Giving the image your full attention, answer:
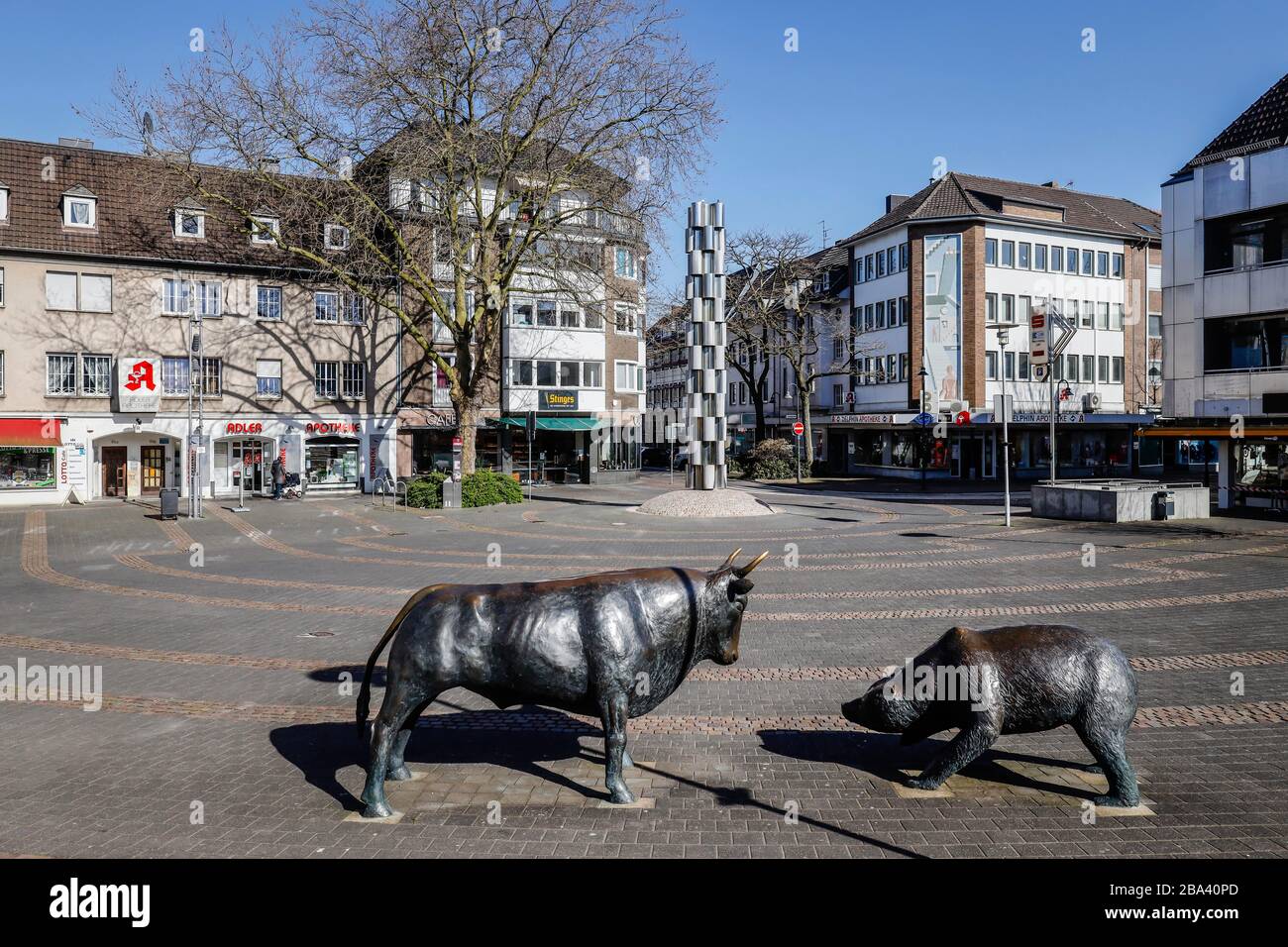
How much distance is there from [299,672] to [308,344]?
35543 mm

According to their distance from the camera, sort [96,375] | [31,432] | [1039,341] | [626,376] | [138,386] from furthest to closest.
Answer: [626,376], [138,386], [96,375], [31,432], [1039,341]

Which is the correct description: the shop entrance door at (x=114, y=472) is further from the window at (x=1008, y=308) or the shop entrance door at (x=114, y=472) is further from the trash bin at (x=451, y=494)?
the window at (x=1008, y=308)

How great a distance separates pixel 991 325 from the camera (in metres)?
51.2

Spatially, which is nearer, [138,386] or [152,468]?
[138,386]

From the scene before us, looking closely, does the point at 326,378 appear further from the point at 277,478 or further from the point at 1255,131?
the point at 1255,131

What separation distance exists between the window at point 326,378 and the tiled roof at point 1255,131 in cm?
3702

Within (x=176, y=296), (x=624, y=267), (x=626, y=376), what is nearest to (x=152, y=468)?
(x=176, y=296)

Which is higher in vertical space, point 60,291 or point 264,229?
point 264,229

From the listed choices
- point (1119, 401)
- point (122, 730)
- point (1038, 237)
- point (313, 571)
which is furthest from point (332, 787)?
point (1119, 401)

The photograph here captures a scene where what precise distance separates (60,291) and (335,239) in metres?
11.4

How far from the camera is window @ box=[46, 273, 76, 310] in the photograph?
3647cm

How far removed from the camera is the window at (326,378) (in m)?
42.4

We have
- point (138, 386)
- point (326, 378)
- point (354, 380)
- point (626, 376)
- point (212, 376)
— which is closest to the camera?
point (138, 386)

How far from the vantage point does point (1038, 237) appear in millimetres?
52875
